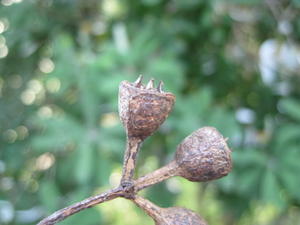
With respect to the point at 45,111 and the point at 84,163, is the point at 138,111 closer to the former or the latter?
the point at 84,163

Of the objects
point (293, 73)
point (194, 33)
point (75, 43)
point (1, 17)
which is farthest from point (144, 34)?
point (293, 73)

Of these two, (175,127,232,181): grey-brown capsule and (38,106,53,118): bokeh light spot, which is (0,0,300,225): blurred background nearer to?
(38,106,53,118): bokeh light spot

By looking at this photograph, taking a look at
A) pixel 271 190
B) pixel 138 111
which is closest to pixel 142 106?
pixel 138 111

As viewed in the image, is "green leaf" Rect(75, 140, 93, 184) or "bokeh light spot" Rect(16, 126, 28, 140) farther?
"bokeh light spot" Rect(16, 126, 28, 140)

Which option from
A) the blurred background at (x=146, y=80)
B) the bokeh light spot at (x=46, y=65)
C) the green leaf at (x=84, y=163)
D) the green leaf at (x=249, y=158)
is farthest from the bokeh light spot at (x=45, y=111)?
the green leaf at (x=249, y=158)

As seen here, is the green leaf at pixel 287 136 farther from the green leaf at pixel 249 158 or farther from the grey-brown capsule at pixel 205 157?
the grey-brown capsule at pixel 205 157

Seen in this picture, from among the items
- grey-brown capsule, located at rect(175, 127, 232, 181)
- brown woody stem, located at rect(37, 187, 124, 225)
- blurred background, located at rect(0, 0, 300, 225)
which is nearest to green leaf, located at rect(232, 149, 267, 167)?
blurred background, located at rect(0, 0, 300, 225)
